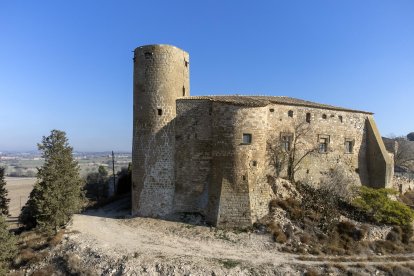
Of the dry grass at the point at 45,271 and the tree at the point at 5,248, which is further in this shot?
the tree at the point at 5,248

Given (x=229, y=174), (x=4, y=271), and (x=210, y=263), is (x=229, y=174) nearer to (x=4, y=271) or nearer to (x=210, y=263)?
(x=210, y=263)

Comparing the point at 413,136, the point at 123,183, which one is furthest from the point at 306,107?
the point at 413,136

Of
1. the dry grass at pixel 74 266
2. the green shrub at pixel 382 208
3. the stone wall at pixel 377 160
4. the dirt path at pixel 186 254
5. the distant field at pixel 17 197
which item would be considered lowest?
the distant field at pixel 17 197

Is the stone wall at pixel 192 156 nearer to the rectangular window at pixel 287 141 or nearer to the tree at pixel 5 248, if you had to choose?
the rectangular window at pixel 287 141

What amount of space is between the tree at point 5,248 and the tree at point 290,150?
18.9m

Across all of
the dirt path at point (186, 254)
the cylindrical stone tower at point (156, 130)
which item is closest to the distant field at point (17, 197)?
the cylindrical stone tower at point (156, 130)

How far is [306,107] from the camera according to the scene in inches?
1147

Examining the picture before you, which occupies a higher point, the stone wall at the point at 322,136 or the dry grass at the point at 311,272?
the stone wall at the point at 322,136

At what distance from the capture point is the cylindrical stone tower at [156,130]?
26.0m

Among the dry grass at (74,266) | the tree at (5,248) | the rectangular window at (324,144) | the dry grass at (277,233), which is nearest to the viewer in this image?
the dry grass at (74,266)

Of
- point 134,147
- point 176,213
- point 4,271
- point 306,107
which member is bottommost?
point 4,271

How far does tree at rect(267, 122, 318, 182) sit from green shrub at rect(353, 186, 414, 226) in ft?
17.3

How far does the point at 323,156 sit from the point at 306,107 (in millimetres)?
4679

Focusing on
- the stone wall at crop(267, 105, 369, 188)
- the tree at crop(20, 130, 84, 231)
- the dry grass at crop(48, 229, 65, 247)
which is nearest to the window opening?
the stone wall at crop(267, 105, 369, 188)
